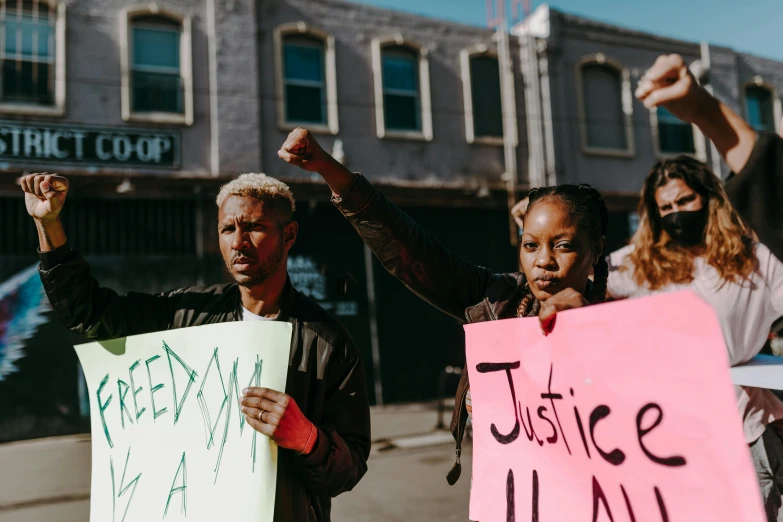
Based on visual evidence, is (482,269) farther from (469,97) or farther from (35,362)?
(469,97)

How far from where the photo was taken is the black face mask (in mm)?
2500

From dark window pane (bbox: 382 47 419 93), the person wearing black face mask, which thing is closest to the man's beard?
the person wearing black face mask

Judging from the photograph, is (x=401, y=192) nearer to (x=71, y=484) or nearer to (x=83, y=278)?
(x=71, y=484)

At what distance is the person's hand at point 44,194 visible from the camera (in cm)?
177

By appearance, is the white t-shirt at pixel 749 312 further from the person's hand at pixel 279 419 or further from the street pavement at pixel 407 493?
the street pavement at pixel 407 493

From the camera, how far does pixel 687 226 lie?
99.7 inches

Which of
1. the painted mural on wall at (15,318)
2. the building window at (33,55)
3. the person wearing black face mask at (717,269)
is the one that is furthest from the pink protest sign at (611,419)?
the building window at (33,55)

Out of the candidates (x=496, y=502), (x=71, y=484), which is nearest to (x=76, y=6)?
(x=71, y=484)

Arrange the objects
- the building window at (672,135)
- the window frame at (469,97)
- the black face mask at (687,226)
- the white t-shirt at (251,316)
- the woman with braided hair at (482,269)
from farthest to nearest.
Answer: the building window at (672,135) → the window frame at (469,97) → the black face mask at (687,226) → the white t-shirt at (251,316) → the woman with braided hair at (482,269)

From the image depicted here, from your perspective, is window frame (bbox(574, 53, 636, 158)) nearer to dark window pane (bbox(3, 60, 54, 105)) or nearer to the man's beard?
dark window pane (bbox(3, 60, 54, 105))

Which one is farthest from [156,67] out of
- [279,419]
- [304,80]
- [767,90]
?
[767,90]

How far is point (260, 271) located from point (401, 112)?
10.7 meters

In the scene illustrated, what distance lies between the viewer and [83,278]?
1840 millimetres

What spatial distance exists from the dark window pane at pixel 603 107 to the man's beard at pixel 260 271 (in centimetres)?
1279
